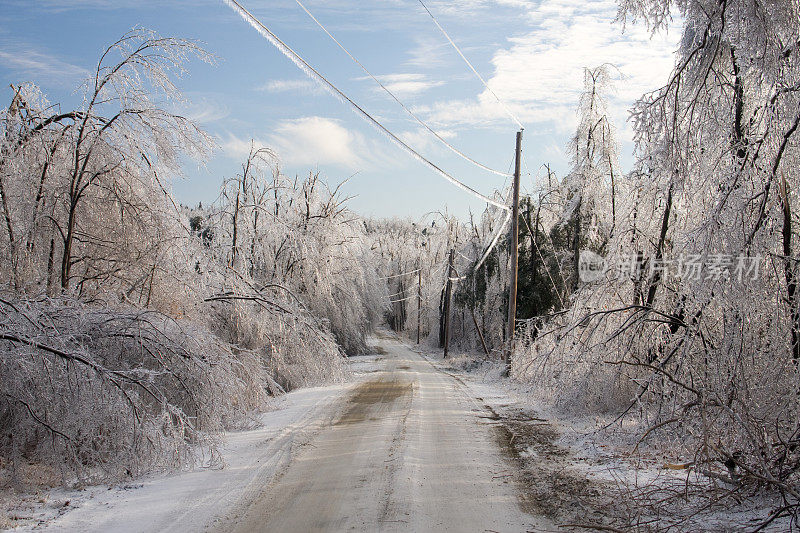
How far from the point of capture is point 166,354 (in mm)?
7266

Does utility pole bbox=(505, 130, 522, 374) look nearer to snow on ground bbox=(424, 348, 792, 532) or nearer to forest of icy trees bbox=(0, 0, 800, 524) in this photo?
forest of icy trees bbox=(0, 0, 800, 524)

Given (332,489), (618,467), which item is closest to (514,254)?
(618,467)

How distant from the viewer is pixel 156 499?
18.9 feet

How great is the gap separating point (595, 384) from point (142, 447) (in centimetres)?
723

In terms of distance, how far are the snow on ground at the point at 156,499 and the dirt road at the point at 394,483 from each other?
284 millimetres

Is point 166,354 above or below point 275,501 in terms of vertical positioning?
above

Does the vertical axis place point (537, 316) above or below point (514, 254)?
below

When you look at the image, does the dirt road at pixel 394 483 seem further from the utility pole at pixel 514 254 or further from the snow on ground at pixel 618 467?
the utility pole at pixel 514 254

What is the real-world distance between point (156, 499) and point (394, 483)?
97.5 inches

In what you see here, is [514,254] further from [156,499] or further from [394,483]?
[156,499]

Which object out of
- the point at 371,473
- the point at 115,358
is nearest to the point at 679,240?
the point at 371,473

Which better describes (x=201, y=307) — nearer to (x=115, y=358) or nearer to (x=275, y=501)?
(x=115, y=358)

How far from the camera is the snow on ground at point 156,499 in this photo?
507 centimetres

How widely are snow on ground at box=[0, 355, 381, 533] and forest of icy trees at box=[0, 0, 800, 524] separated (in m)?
0.32
